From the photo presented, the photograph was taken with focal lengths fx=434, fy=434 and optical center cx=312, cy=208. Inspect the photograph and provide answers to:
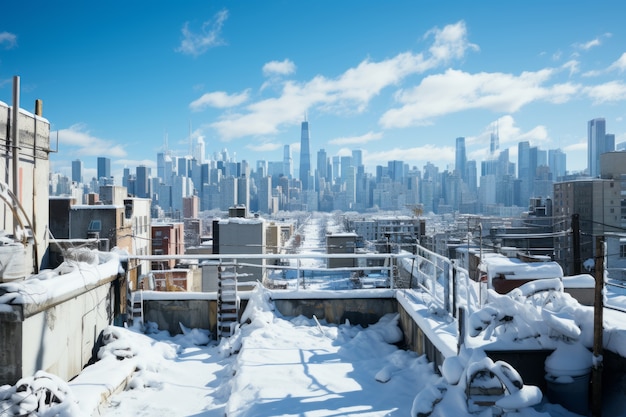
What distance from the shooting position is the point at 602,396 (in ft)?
14.9

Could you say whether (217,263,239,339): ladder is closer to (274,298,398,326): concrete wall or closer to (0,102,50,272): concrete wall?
(274,298,398,326): concrete wall

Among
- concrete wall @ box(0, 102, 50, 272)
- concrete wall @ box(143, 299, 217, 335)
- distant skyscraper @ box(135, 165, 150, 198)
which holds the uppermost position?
distant skyscraper @ box(135, 165, 150, 198)

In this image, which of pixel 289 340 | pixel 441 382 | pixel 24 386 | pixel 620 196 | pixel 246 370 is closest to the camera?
pixel 441 382

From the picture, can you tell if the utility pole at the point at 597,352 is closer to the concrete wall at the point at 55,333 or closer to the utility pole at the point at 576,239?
the concrete wall at the point at 55,333

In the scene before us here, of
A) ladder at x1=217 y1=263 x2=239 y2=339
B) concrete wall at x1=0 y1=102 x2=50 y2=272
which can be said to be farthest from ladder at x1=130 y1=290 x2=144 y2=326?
concrete wall at x1=0 y1=102 x2=50 y2=272

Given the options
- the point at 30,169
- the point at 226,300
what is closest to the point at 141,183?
the point at 30,169

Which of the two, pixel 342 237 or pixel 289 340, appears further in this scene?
pixel 342 237

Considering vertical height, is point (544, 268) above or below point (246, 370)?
above

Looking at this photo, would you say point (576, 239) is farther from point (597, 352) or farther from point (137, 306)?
point (137, 306)

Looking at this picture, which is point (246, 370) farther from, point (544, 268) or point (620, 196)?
point (620, 196)

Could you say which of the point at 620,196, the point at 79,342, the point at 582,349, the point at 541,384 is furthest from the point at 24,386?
the point at 620,196

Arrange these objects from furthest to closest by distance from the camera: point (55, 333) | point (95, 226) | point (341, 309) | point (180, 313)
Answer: point (95, 226) → point (341, 309) → point (180, 313) → point (55, 333)

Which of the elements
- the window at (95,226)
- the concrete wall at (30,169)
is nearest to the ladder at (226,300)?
the concrete wall at (30,169)

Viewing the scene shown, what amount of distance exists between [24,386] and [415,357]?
522cm
